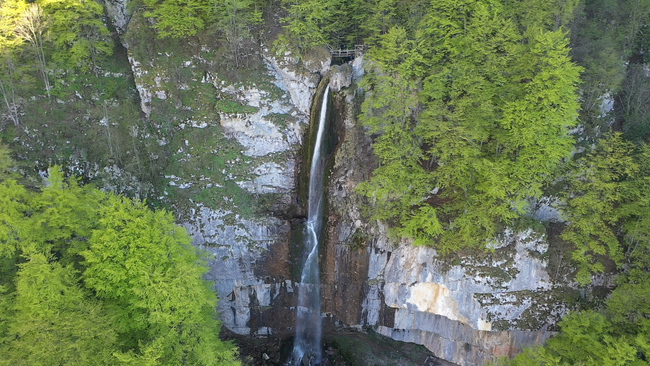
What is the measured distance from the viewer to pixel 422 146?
22.9 metres

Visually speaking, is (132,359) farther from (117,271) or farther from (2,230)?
(2,230)

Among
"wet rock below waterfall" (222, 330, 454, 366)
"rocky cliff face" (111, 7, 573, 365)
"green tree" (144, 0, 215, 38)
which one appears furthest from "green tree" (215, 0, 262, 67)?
"wet rock below waterfall" (222, 330, 454, 366)

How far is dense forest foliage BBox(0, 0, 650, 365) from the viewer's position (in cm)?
1538

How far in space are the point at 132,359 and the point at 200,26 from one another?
71.8 ft

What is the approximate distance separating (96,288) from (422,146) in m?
18.2

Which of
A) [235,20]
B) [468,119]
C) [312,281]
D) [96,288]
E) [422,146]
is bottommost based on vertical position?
[312,281]

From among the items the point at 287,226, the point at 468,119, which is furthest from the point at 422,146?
the point at 287,226

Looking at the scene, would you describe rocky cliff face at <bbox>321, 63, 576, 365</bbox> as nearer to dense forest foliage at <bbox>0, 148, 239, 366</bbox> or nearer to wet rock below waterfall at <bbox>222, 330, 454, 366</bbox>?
wet rock below waterfall at <bbox>222, 330, 454, 366</bbox>

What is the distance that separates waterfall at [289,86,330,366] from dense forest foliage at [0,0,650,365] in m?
4.14

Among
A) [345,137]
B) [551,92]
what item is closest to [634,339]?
[551,92]

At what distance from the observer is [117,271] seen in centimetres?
1576

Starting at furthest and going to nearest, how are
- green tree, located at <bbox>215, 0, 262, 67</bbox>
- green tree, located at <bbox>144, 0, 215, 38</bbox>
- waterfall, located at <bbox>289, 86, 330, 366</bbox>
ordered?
green tree, located at <bbox>144, 0, 215, 38</bbox> → green tree, located at <bbox>215, 0, 262, 67</bbox> → waterfall, located at <bbox>289, 86, 330, 366</bbox>

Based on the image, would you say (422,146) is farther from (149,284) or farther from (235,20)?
(149,284)

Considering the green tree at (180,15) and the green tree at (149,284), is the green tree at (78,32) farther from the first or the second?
the green tree at (149,284)
